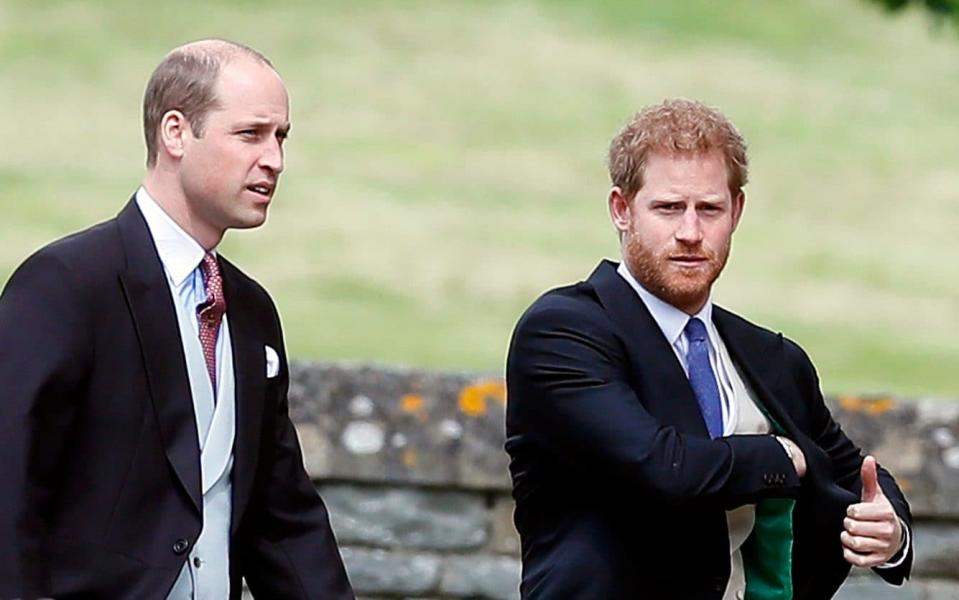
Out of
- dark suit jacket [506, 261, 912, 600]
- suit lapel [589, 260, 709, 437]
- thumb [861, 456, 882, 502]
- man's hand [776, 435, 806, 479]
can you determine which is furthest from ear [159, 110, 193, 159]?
thumb [861, 456, 882, 502]

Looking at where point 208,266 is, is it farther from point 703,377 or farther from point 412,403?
point 412,403

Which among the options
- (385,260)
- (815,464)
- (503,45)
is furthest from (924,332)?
(815,464)

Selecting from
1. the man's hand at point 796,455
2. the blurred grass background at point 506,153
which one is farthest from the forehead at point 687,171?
the blurred grass background at point 506,153

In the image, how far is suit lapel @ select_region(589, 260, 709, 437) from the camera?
3779 mm

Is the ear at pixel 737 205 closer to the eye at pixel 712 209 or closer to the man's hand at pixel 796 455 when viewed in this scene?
the eye at pixel 712 209

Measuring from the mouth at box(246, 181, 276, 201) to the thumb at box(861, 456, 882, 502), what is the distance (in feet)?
3.55

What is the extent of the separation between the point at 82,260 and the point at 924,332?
27.2ft

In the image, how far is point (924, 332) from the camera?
11.5m

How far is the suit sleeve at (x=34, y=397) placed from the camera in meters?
3.59

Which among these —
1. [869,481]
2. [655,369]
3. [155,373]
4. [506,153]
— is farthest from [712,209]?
[506,153]

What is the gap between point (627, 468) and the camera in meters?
3.66

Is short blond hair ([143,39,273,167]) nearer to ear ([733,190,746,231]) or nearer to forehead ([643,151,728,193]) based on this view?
forehead ([643,151,728,193])

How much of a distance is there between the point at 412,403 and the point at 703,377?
220 centimetres

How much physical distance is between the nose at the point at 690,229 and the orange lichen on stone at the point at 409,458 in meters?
2.29
